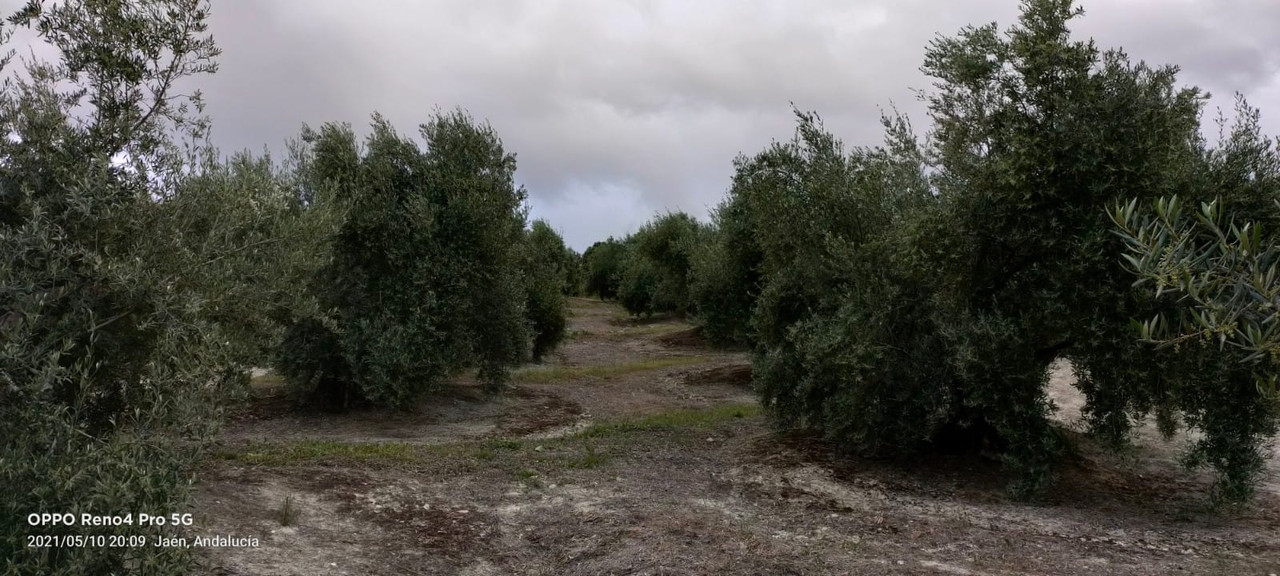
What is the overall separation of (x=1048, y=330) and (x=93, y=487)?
10195 millimetres

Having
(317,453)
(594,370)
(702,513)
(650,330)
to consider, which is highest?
(650,330)

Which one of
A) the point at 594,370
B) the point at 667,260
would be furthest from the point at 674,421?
the point at 667,260

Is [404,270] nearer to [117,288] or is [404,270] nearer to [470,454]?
[470,454]

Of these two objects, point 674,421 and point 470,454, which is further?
point 674,421

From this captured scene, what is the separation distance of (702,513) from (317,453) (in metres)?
6.18

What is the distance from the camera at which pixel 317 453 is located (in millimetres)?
12406

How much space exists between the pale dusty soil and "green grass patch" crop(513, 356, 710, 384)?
9336 millimetres

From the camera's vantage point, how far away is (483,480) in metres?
11.4

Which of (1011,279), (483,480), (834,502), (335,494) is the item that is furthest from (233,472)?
(1011,279)

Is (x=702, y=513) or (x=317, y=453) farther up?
(x=317, y=453)

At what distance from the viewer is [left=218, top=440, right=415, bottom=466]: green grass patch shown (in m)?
11.5

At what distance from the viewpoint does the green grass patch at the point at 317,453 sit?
11.5 metres

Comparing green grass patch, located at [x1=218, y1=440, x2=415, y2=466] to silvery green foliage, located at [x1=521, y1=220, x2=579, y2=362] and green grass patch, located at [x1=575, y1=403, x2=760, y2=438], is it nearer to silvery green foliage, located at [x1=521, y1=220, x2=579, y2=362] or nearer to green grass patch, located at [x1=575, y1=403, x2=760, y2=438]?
green grass patch, located at [x1=575, y1=403, x2=760, y2=438]

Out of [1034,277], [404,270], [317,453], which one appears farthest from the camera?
[404,270]
